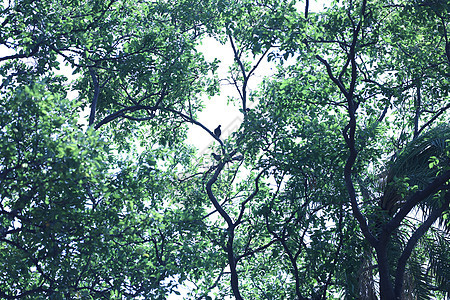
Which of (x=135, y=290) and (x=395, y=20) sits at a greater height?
(x=395, y=20)

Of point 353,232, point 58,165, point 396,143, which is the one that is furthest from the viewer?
point 396,143

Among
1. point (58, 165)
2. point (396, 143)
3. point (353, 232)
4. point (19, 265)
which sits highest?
point (396, 143)

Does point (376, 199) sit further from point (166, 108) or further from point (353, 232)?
point (166, 108)

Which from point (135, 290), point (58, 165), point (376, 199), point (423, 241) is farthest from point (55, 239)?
point (423, 241)

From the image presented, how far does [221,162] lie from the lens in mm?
13812

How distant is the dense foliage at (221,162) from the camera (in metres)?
9.05

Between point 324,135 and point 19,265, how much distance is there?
6740 mm

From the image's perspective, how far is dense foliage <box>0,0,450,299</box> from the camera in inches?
356

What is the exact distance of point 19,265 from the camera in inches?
351

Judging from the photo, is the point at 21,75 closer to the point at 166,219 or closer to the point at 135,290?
the point at 166,219

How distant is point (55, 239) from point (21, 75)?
5280 mm

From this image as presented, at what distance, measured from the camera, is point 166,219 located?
11.0m

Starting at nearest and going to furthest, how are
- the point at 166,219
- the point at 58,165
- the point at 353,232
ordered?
the point at 58,165 → the point at 166,219 → the point at 353,232

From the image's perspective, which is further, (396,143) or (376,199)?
(396,143)
